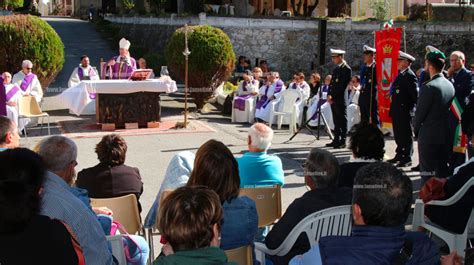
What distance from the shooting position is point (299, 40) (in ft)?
76.5

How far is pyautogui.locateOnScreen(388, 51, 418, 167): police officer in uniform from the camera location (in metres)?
9.02

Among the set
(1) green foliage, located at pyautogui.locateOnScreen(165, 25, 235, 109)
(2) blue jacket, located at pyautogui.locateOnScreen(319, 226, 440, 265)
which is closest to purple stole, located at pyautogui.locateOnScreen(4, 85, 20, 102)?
(1) green foliage, located at pyautogui.locateOnScreen(165, 25, 235, 109)

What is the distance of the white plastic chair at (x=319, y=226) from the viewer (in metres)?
3.70

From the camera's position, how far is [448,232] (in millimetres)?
4586

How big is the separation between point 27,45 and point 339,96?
7.26 meters

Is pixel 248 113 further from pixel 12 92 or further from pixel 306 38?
pixel 306 38

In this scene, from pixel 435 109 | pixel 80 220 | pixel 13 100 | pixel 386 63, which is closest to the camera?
pixel 80 220

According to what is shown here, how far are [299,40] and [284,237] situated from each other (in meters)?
20.1

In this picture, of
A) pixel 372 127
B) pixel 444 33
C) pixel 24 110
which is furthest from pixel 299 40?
pixel 372 127

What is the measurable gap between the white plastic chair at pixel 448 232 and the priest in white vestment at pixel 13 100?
7.95 metres

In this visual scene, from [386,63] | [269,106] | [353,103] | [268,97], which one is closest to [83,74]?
[268,97]

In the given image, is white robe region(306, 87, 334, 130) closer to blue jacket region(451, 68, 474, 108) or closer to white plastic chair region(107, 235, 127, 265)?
blue jacket region(451, 68, 474, 108)

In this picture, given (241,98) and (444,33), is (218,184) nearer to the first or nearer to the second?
(241,98)

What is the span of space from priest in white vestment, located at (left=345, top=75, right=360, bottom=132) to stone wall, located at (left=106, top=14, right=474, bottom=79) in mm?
10626
